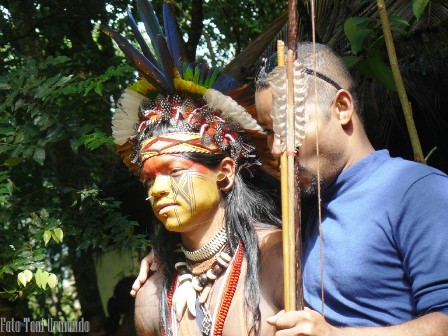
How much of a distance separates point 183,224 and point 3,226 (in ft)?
5.15

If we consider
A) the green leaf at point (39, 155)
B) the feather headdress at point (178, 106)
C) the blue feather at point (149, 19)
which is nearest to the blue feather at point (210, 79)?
the feather headdress at point (178, 106)

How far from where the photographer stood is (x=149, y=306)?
2.73 meters

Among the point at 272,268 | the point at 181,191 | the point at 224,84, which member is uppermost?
the point at 224,84

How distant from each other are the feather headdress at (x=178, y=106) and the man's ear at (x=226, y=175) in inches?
1.2

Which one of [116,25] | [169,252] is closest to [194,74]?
[169,252]

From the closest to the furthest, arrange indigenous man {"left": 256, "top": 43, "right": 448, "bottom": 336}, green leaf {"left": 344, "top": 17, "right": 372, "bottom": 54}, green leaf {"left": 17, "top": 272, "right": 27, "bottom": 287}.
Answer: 1. indigenous man {"left": 256, "top": 43, "right": 448, "bottom": 336}
2. green leaf {"left": 344, "top": 17, "right": 372, "bottom": 54}
3. green leaf {"left": 17, "top": 272, "right": 27, "bottom": 287}

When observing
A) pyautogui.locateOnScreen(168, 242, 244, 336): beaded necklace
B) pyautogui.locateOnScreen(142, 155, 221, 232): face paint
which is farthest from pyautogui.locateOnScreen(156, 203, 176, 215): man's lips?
pyautogui.locateOnScreen(168, 242, 244, 336): beaded necklace

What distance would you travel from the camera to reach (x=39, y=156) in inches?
136

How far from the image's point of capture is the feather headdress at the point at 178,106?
2578 mm

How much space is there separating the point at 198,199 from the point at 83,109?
2396 millimetres

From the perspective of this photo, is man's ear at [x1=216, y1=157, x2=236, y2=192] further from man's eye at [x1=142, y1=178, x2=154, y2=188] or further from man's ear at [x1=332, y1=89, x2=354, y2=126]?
man's ear at [x1=332, y1=89, x2=354, y2=126]

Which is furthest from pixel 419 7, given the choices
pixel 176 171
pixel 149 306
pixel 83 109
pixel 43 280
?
pixel 83 109

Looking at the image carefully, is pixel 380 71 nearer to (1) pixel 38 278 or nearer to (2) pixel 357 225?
(2) pixel 357 225

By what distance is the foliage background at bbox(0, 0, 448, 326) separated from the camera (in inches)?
137
